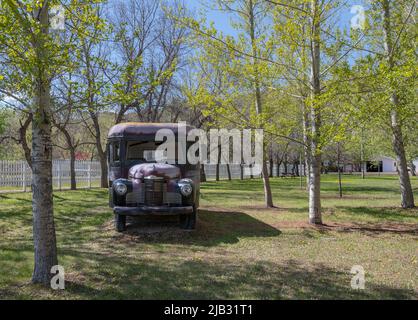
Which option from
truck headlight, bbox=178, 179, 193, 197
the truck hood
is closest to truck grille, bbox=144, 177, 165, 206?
the truck hood

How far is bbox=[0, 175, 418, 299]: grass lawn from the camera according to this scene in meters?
5.31

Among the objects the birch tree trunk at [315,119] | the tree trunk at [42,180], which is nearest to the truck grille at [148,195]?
the tree trunk at [42,180]

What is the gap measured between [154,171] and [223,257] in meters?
2.80

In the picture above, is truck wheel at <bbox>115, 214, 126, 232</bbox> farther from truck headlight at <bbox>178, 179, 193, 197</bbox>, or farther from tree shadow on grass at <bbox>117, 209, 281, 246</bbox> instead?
truck headlight at <bbox>178, 179, 193, 197</bbox>

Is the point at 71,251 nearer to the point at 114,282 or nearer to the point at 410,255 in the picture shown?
the point at 114,282

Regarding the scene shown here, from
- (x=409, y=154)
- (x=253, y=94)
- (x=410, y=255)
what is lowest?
(x=410, y=255)

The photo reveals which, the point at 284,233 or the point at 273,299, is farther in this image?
the point at 284,233

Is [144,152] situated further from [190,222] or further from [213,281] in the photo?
[213,281]

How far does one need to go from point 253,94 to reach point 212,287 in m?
10.9

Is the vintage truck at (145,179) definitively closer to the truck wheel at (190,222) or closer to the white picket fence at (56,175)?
the truck wheel at (190,222)

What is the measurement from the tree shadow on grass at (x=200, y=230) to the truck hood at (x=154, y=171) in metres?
1.30
